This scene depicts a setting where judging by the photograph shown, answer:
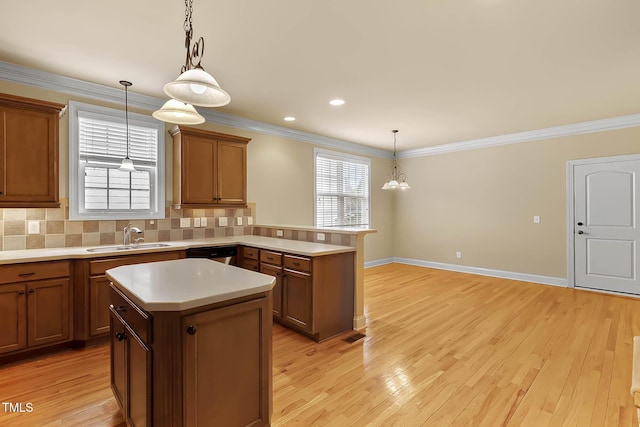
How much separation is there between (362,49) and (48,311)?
3601 millimetres

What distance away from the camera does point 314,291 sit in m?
3.10

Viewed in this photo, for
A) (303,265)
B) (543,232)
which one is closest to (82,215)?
(303,265)

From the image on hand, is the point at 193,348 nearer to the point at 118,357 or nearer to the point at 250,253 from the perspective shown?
the point at 118,357

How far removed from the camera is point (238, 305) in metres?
1.59

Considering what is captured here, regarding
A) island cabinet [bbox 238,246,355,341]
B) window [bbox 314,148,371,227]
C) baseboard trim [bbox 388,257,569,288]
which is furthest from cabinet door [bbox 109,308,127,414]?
baseboard trim [bbox 388,257,569,288]

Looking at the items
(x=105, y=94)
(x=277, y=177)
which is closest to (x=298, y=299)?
(x=277, y=177)

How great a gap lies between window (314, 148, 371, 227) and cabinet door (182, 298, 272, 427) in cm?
431

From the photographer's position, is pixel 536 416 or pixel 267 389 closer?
pixel 267 389

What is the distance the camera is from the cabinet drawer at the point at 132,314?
4.76ft

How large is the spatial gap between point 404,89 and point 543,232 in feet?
12.5

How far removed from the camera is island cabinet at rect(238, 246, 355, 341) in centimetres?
312

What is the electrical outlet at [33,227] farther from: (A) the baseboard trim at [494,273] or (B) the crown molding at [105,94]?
(A) the baseboard trim at [494,273]

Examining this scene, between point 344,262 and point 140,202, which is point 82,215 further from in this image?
point 344,262

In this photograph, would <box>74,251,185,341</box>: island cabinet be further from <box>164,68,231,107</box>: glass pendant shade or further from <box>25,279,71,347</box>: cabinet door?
<box>164,68,231,107</box>: glass pendant shade
